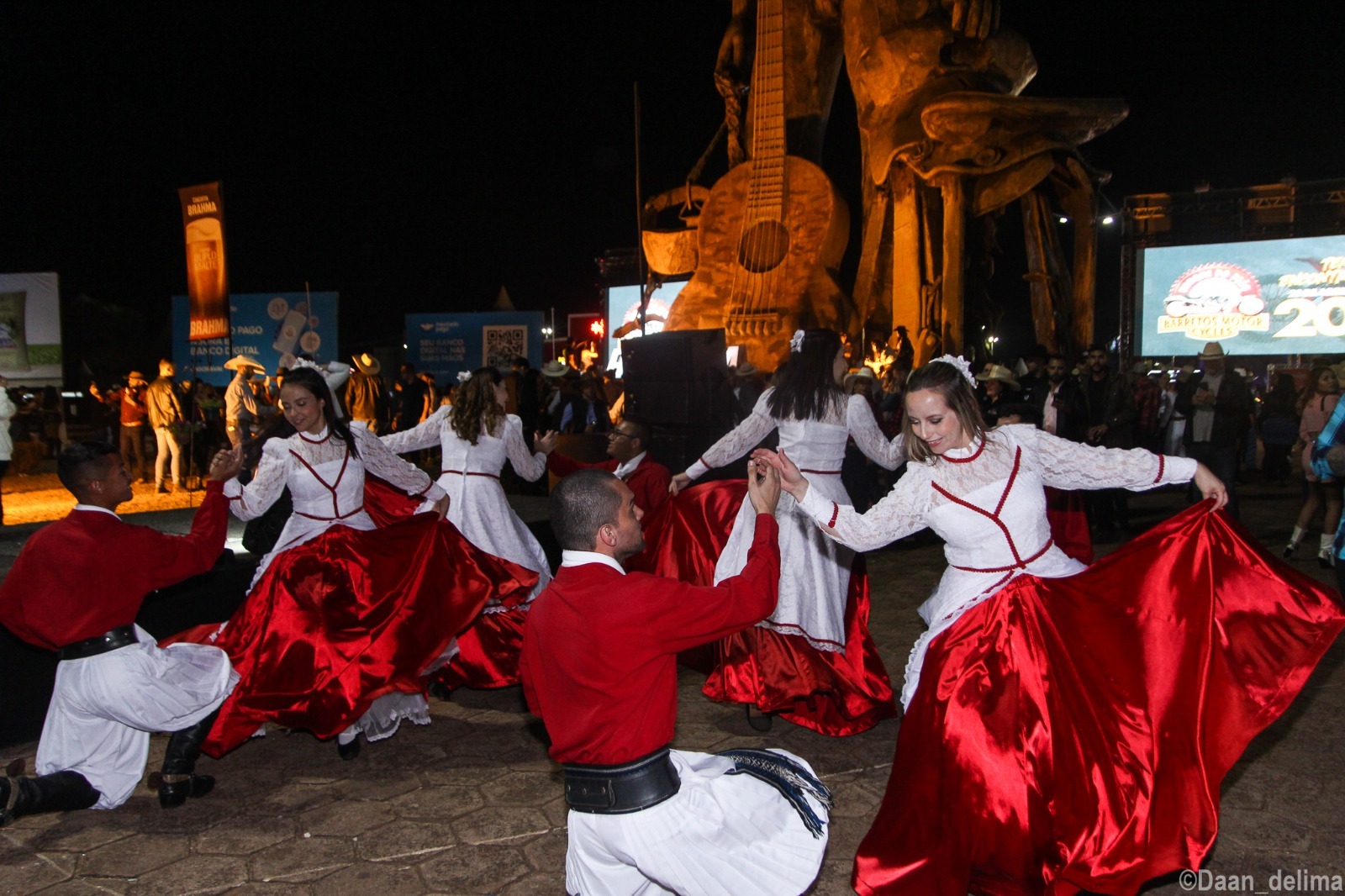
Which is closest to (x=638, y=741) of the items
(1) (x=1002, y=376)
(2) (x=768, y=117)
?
(1) (x=1002, y=376)

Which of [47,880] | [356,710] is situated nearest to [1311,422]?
[356,710]

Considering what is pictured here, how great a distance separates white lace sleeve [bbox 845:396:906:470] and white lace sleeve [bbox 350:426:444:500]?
2.27m

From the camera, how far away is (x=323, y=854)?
356 cm

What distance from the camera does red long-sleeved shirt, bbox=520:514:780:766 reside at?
231 centimetres

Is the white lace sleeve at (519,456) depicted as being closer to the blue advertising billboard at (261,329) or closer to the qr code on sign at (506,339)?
the qr code on sign at (506,339)

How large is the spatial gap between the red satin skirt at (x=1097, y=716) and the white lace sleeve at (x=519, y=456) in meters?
3.19

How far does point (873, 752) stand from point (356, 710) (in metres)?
2.41

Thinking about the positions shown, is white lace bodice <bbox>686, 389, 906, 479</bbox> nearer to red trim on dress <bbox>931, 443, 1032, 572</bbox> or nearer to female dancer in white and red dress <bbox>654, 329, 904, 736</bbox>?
female dancer in white and red dress <bbox>654, 329, 904, 736</bbox>

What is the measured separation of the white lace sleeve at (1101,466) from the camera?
127 inches

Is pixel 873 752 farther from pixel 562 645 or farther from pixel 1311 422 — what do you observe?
pixel 1311 422

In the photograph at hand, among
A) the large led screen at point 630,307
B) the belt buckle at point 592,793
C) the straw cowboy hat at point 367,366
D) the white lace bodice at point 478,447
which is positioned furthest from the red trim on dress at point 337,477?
the large led screen at point 630,307

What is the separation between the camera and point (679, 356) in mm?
7332

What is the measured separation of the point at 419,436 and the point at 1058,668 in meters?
3.94

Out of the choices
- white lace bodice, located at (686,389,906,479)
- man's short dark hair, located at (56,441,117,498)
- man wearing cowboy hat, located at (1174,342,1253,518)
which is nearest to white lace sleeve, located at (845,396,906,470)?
white lace bodice, located at (686,389,906,479)
